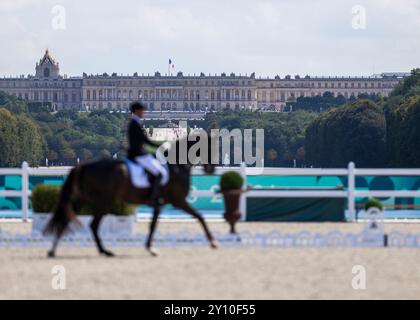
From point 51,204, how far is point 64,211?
3176 mm

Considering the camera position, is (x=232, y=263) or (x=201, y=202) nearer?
(x=232, y=263)

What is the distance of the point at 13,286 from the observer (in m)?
16.0

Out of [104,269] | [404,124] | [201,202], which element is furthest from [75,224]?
[404,124]

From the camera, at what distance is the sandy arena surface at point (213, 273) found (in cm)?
1547

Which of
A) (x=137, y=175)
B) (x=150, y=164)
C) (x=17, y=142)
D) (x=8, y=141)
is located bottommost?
(x=17, y=142)

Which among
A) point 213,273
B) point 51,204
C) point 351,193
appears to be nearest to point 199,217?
point 213,273

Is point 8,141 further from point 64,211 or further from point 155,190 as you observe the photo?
point 64,211

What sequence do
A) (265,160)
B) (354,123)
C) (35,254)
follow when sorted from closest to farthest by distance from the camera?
(35,254), (354,123), (265,160)

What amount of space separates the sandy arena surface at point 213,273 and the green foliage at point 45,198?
191 cm

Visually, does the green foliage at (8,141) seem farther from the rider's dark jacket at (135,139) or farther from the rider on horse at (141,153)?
the rider's dark jacket at (135,139)

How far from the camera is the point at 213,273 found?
671 inches

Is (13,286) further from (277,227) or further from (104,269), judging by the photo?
(277,227)

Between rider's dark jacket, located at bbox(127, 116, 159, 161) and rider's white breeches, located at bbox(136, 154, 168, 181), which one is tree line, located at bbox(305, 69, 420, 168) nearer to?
rider's white breeches, located at bbox(136, 154, 168, 181)

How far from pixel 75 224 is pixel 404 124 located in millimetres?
58364
